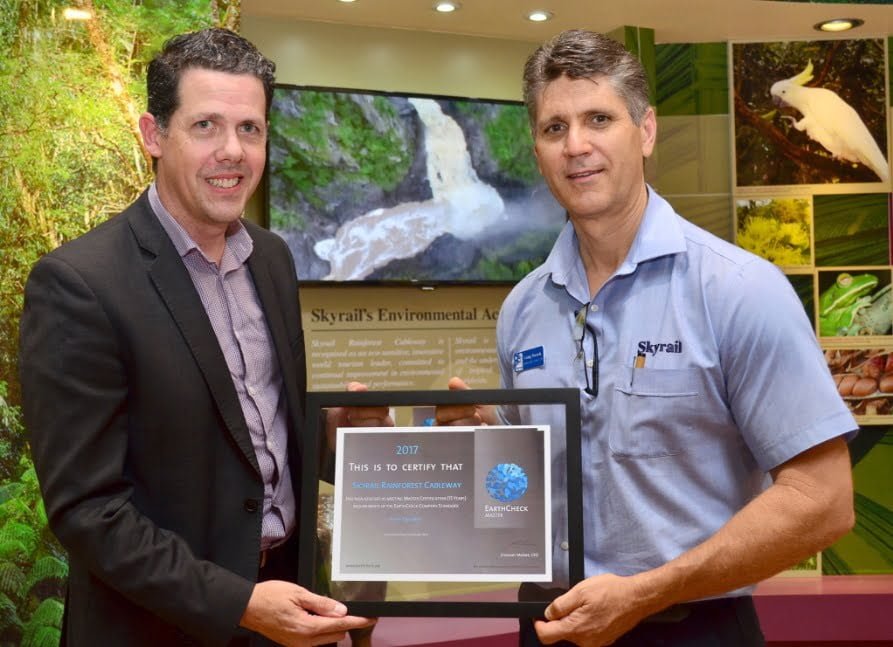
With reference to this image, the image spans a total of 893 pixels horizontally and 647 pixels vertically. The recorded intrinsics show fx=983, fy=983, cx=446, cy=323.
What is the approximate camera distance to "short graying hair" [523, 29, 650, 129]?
6.65 ft

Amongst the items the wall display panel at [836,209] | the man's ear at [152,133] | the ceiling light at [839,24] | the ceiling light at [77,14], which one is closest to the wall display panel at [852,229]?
the wall display panel at [836,209]

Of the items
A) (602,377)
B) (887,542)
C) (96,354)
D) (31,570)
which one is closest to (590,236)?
(602,377)

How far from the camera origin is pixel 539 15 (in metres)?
5.90

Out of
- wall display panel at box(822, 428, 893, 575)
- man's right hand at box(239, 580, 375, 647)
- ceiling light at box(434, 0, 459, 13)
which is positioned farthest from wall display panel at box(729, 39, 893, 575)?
man's right hand at box(239, 580, 375, 647)

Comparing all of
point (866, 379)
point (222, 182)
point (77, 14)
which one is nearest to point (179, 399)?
point (222, 182)

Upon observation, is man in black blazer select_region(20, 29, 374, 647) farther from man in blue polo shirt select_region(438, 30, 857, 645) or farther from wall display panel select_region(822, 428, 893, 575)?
wall display panel select_region(822, 428, 893, 575)

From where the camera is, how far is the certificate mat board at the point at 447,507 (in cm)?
193

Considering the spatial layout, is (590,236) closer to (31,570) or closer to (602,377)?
(602,377)

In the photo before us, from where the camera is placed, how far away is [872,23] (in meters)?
6.23

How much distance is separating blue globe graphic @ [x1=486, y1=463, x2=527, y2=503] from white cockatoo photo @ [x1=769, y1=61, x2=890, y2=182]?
5.20 meters

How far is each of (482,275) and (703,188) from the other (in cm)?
166

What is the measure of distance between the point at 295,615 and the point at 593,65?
1253 mm

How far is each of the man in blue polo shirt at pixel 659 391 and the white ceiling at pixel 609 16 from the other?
3817mm

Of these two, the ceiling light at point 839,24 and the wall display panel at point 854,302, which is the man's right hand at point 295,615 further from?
the ceiling light at point 839,24
